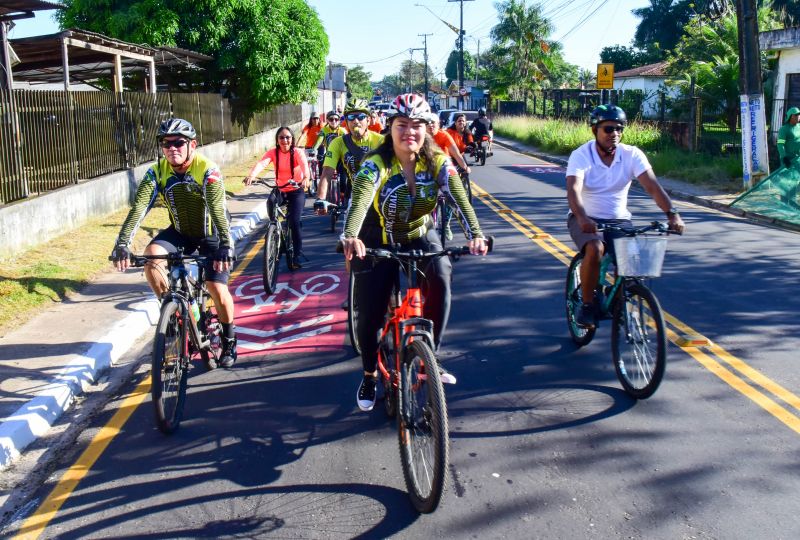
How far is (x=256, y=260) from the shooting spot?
1138 cm

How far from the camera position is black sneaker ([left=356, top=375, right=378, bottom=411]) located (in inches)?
208

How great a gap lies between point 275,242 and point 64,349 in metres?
2.92

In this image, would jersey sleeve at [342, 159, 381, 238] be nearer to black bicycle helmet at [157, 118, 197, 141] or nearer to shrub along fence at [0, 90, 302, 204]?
black bicycle helmet at [157, 118, 197, 141]

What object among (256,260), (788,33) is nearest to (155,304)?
(256,260)

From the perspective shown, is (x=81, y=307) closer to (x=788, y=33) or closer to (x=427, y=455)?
(x=427, y=455)

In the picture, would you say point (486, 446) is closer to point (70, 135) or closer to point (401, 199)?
point (401, 199)

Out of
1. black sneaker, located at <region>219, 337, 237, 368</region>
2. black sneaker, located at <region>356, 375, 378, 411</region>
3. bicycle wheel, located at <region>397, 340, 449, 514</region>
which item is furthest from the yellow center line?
bicycle wheel, located at <region>397, 340, 449, 514</region>

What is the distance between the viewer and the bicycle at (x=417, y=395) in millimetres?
3885

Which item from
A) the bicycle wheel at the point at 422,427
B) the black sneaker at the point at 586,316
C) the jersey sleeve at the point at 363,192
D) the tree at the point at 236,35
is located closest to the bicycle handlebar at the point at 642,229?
the black sneaker at the point at 586,316

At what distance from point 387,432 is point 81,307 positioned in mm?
4636

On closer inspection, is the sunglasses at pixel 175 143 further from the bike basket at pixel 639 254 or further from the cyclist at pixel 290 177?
the cyclist at pixel 290 177

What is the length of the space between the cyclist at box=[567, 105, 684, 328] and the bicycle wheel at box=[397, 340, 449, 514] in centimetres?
231

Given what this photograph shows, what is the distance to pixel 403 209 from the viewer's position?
5.01 m

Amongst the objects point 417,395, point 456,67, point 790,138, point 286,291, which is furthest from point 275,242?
point 456,67
